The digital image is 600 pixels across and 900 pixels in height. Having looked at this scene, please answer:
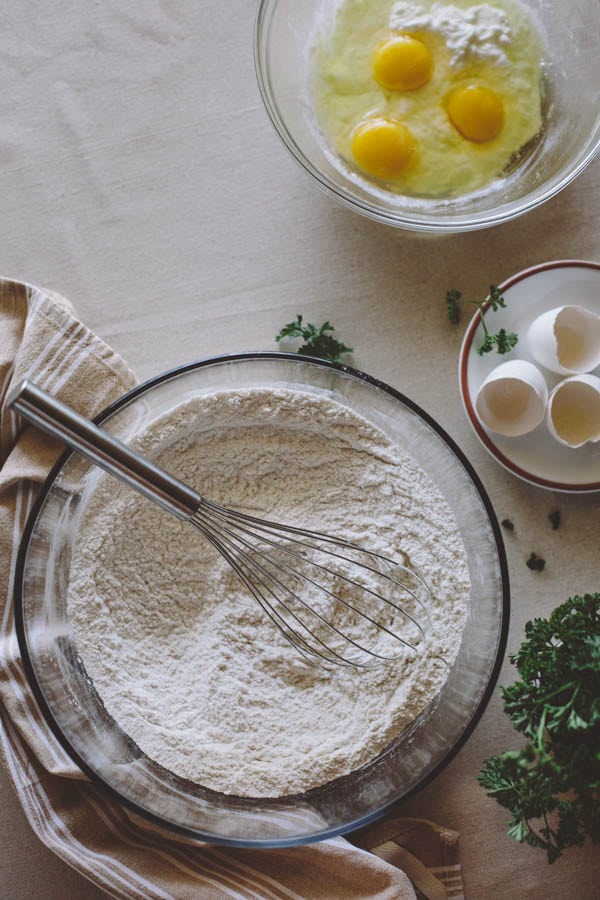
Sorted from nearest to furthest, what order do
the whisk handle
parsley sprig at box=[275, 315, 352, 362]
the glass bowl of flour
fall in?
the whisk handle
the glass bowl of flour
parsley sprig at box=[275, 315, 352, 362]

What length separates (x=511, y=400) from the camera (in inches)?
44.8

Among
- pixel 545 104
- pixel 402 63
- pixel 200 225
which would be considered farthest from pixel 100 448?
pixel 545 104

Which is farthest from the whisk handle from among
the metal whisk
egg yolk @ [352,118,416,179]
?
egg yolk @ [352,118,416,179]

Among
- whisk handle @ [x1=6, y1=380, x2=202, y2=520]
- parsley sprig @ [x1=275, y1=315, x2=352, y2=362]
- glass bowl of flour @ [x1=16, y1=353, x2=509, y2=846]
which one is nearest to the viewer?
whisk handle @ [x1=6, y1=380, x2=202, y2=520]

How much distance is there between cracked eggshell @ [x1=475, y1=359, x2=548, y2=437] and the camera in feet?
3.68

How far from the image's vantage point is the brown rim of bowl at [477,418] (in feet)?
3.81

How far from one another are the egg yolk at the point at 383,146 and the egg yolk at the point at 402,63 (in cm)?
6

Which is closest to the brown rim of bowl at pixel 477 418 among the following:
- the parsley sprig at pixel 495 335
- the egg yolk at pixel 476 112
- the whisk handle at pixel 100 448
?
the parsley sprig at pixel 495 335

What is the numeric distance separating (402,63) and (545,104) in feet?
0.76

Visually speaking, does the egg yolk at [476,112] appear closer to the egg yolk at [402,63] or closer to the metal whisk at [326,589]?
the egg yolk at [402,63]

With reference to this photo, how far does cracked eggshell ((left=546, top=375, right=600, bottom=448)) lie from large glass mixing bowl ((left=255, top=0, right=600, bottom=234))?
0.92ft

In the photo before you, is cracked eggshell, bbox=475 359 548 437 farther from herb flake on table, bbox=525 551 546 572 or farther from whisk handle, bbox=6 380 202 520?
whisk handle, bbox=6 380 202 520

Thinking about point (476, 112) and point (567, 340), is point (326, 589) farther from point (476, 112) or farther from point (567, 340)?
point (476, 112)

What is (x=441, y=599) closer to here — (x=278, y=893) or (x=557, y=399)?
(x=557, y=399)
